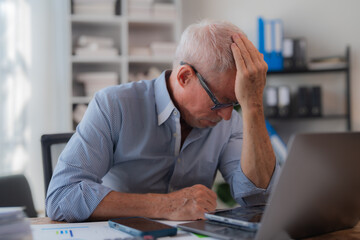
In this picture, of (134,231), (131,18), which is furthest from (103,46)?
(134,231)

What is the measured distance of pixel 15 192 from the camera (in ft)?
4.59

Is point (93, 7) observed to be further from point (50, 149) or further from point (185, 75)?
point (185, 75)

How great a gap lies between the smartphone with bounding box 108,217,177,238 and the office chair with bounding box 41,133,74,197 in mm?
608

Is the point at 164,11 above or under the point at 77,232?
above

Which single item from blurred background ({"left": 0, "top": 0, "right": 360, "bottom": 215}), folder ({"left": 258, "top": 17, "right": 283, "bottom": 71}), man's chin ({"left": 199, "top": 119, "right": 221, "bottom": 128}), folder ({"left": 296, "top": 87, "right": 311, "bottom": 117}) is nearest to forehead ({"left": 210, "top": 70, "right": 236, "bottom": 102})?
man's chin ({"left": 199, "top": 119, "right": 221, "bottom": 128})

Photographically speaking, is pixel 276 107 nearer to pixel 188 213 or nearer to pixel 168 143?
pixel 168 143

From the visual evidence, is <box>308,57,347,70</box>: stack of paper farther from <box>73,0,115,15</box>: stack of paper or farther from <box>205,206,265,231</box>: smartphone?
<box>205,206,265,231</box>: smartphone

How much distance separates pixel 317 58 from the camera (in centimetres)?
366

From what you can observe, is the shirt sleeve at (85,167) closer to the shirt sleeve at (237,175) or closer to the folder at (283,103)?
the shirt sleeve at (237,175)

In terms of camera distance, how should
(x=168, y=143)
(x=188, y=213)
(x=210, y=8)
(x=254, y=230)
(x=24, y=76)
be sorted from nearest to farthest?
1. (x=254, y=230)
2. (x=188, y=213)
3. (x=168, y=143)
4. (x=24, y=76)
5. (x=210, y=8)

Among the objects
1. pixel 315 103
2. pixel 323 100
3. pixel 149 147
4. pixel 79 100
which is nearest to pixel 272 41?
pixel 315 103

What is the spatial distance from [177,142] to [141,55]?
77.2 inches

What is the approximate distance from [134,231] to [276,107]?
276cm

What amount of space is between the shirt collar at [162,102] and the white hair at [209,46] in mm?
133
